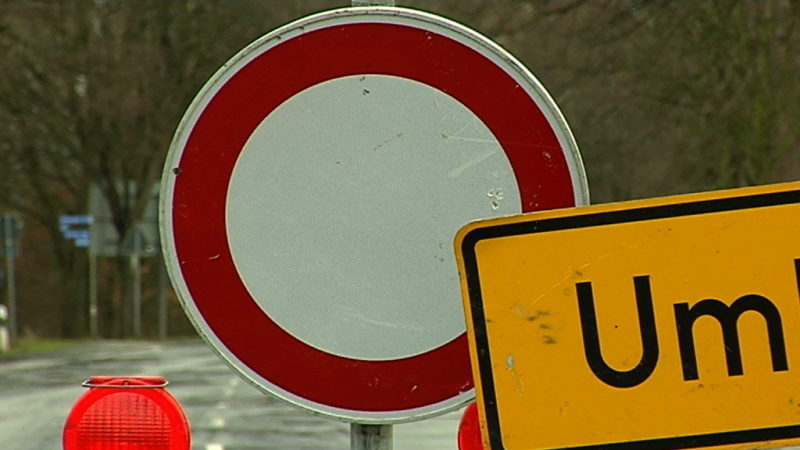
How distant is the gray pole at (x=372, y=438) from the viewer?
2941 millimetres

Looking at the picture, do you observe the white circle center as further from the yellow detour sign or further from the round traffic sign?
the yellow detour sign

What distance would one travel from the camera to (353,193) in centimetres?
291

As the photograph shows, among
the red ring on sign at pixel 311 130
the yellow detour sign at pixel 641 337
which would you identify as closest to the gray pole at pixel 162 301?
the red ring on sign at pixel 311 130

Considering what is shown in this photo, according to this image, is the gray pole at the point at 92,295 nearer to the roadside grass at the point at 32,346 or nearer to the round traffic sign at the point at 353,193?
the roadside grass at the point at 32,346

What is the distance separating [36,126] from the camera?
38781 mm

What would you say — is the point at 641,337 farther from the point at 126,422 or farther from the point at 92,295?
the point at 92,295

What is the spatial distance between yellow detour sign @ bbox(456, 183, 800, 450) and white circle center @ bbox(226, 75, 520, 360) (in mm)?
237

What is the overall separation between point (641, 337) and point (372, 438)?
54 centimetres

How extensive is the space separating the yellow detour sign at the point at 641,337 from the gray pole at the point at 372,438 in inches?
13.2

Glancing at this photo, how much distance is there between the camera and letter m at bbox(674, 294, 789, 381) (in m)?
2.62

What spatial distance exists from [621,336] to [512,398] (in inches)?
7.3

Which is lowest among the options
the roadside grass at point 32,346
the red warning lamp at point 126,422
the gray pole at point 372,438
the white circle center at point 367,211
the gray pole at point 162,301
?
the gray pole at point 372,438

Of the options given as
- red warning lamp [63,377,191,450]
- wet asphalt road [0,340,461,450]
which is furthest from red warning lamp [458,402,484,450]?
wet asphalt road [0,340,461,450]

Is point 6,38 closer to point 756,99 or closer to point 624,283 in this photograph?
point 756,99
